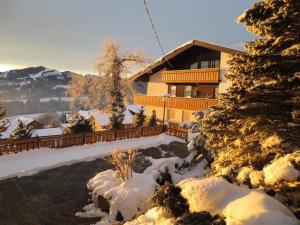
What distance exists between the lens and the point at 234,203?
4711 mm

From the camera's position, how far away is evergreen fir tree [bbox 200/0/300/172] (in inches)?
245

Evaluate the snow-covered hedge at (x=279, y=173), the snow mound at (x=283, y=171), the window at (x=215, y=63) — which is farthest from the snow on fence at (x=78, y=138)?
the snow mound at (x=283, y=171)

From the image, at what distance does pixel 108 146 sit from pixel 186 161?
22.9 ft

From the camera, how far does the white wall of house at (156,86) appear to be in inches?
1208

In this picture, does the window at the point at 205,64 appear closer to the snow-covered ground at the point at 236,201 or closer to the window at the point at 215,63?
the window at the point at 215,63

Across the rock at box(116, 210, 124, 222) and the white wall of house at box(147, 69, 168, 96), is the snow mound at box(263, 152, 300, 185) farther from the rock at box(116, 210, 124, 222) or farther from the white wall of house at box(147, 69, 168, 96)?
the white wall of house at box(147, 69, 168, 96)

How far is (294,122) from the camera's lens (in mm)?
6109

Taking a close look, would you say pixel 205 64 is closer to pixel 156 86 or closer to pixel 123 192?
pixel 156 86

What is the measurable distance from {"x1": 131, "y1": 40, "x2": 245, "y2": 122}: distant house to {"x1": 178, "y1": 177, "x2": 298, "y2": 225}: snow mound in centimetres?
1683

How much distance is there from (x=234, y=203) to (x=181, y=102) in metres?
21.7

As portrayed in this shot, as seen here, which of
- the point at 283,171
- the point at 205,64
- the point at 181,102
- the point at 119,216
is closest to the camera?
the point at 283,171

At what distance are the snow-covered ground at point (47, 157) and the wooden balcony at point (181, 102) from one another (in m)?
7.07

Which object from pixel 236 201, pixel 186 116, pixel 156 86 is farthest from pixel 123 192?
pixel 156 86

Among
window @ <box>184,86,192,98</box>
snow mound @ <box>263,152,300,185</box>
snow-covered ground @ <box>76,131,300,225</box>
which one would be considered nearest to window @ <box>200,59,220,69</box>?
window @ <box>184,86,192,98</box>
